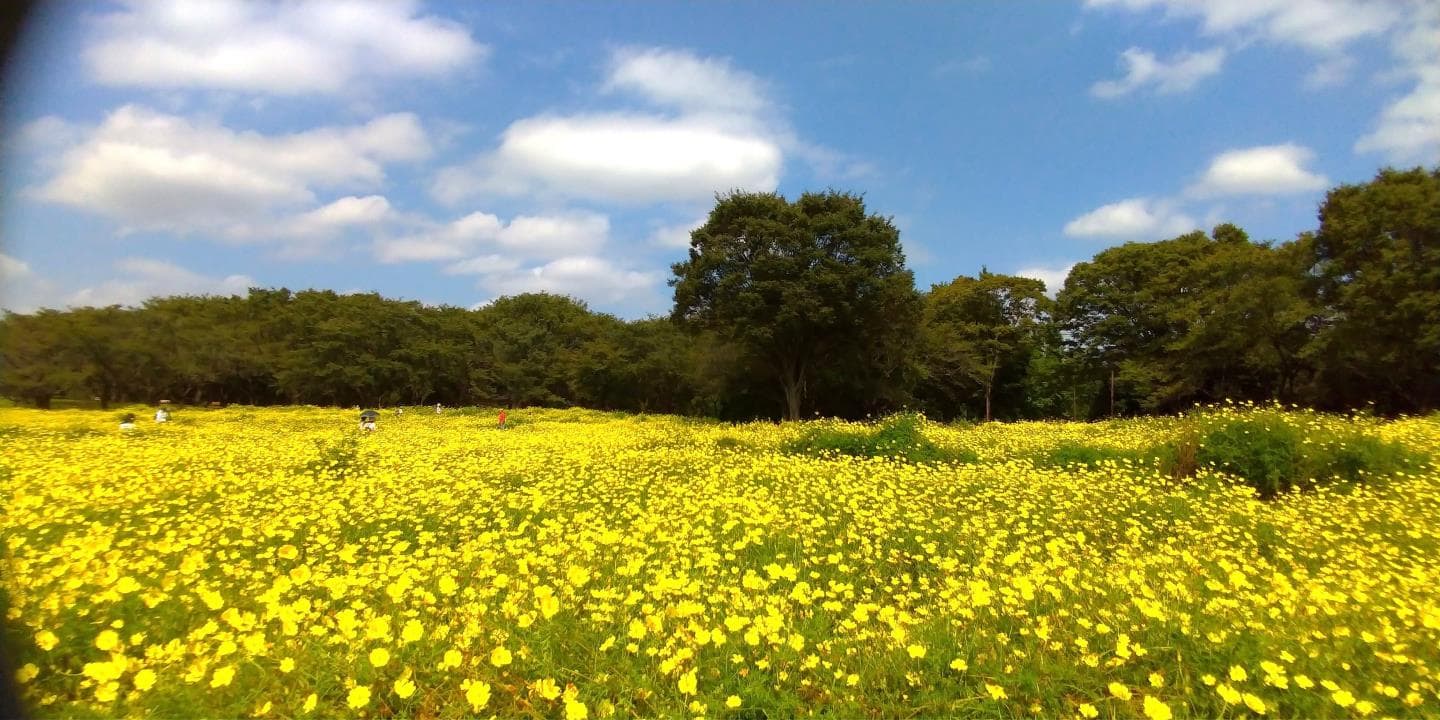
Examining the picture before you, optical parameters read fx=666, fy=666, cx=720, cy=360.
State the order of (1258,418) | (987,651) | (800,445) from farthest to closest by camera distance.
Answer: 1. (800,445)
2. (1258,418)
3. (987,651)

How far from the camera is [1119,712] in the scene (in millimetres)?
2600

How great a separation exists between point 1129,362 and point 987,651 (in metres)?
33.0

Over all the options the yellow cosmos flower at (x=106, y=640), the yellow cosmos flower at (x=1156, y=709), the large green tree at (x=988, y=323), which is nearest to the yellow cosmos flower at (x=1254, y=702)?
Result: the yellow cosmos flower at (x=1156, y=709)

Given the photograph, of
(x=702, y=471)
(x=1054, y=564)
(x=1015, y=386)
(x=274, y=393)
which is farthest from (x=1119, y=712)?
(x=274, y=393)

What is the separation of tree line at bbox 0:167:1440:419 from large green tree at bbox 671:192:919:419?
0.08 metres

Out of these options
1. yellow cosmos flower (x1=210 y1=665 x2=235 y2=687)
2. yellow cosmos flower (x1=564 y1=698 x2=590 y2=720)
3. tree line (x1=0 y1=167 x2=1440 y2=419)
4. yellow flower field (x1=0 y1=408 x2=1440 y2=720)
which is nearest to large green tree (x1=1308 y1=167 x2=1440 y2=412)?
tree line (x1=0 y1=167 x2=1440 y2=419)

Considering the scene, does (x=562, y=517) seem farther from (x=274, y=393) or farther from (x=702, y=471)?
(x=274, y=393)

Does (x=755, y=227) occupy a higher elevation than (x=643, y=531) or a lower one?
→ higher

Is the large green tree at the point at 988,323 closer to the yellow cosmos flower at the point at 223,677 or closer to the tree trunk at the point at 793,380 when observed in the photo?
the tree trunk at the point at 793,380

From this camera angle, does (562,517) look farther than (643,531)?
Yes

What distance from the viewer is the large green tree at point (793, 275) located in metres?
21.9

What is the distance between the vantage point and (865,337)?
24.6m

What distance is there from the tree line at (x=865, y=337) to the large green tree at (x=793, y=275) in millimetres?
81

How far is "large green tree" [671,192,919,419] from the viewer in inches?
864
